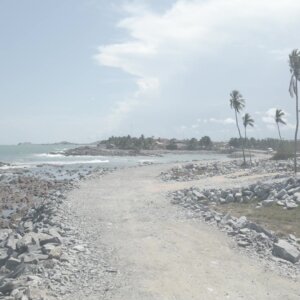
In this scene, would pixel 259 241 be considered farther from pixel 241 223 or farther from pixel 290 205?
pixel 290 205

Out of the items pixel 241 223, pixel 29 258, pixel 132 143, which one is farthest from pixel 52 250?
pixel 132 143

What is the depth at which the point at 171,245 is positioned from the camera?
1568 cm

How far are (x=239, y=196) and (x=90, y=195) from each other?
35.5 feet

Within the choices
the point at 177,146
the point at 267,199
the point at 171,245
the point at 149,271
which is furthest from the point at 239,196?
the point at 177,146

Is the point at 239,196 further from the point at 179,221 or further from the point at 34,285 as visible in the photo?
the point at 34,285

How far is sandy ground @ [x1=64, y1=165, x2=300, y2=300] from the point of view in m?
11.6

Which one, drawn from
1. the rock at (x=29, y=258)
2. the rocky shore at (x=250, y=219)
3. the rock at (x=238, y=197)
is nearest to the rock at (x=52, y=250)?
the rock at (x=29, y=258)

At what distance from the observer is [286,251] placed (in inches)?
573

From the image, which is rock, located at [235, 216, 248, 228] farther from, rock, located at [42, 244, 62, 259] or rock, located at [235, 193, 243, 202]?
rock, located at [235, 193, 243, 202]

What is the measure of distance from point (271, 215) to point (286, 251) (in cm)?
622

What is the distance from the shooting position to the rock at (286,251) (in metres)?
14.4

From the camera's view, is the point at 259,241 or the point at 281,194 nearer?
the point at 259,241

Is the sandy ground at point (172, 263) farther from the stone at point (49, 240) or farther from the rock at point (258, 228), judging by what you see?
the stone at point (49, 240)

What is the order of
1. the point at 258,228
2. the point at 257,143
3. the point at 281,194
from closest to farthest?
the point at 258,228, the point at 281,194, the point at 257,143
